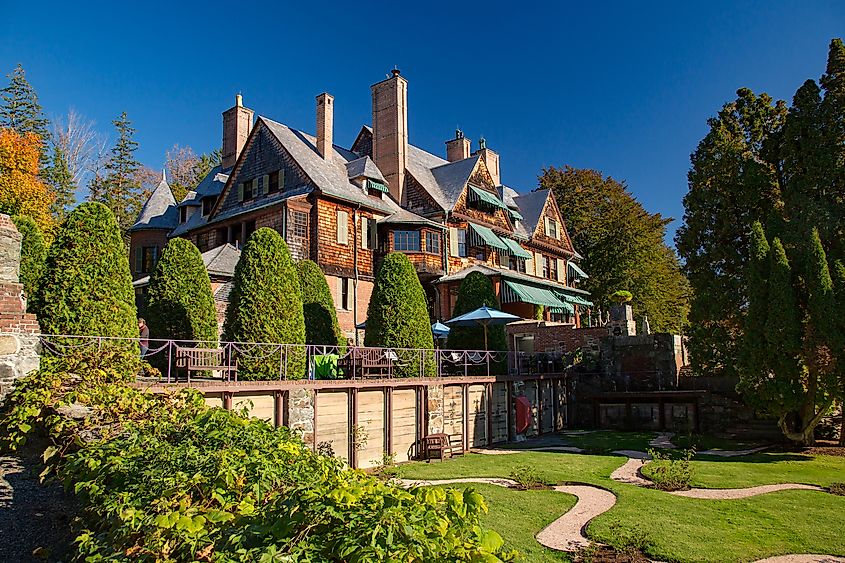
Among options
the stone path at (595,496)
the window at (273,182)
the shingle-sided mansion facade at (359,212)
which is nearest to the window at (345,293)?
the shingle-sided mansion facade at (359,212)

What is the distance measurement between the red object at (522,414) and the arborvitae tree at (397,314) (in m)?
5.71

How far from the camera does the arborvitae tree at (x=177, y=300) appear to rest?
18.3 meters

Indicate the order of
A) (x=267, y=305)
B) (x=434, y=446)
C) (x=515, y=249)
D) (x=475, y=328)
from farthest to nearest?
(x=515, y=249), (x=475, y=328), (x=434, y=446), (x=267, y=305)

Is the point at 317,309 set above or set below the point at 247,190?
below

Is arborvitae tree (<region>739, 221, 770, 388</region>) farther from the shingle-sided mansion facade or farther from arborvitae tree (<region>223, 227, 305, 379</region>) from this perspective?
arborvitae tree (<region>223, 227, 305, 379</region>)

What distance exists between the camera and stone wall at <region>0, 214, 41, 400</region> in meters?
10.8

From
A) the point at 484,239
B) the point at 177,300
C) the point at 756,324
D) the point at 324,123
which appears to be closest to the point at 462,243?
the point at 484,239

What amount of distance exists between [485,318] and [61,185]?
3383 centimetres

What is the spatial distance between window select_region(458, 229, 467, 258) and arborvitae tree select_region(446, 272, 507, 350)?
10.1 m

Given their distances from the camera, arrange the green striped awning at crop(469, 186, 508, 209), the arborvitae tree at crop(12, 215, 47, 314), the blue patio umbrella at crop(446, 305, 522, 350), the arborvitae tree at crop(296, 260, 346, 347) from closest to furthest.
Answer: the arborvitae tree at crop(12, 215, 47, 314) → the arborvitae tree at crop(296, 260, 346, 347) → the blue patio umbrella at crop(446, 305, 522, 350) → the green striped awning at crop(469, 186, 508, 209)

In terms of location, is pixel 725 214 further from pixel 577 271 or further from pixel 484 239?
pixel 577 271

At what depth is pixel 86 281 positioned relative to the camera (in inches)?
515

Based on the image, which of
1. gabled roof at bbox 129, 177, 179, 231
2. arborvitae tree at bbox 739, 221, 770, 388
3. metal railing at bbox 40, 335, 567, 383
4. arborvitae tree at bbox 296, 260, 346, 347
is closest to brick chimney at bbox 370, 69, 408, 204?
gabled roof at bbox 129, 177, 179, 231

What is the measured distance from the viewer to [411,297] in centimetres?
2048
